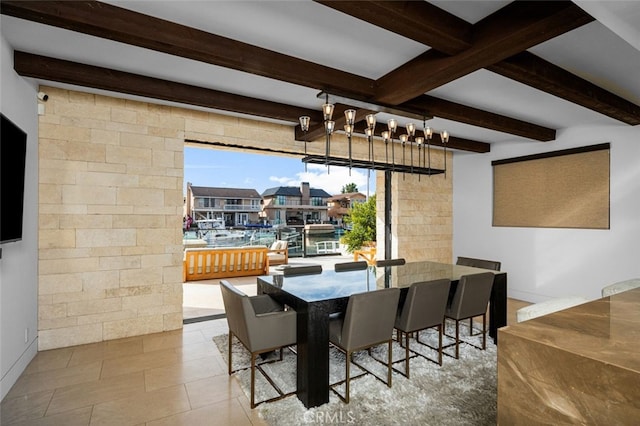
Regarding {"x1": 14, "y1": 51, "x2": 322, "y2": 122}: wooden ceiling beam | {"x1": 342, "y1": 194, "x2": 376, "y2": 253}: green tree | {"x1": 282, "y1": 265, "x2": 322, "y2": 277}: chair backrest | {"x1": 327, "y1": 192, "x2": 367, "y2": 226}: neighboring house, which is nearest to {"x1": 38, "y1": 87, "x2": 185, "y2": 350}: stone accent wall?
{"x1": 14, "y1": 51, "x2": 322, "y2": 122}: wooden ceiling beam

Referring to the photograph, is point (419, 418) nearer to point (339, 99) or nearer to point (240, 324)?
point (240, 324)

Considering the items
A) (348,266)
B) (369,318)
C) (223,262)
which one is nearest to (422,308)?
(369,318)

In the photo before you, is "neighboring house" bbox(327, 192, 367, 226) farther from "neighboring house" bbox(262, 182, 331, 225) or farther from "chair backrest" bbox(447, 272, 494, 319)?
"chair backrest" bbox(447, 272, 494, 319)

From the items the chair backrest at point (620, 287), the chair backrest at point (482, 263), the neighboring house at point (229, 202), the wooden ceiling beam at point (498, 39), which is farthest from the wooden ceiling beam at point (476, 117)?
the neighboring house at point (229, 202)

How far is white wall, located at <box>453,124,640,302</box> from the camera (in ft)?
14.1

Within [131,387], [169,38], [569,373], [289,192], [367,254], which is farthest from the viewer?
[289,192]

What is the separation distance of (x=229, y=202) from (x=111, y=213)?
917 cm

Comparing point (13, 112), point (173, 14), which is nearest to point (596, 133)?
point (173, 14)

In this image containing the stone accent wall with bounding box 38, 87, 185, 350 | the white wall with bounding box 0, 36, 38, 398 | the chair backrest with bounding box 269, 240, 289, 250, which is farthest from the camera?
the chair backrest with bounding box 269, 240, 289, 250

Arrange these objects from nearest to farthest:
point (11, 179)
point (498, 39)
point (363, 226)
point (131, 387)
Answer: point (498, 39), point (11, 179), point (131, 387), point (363, 226)

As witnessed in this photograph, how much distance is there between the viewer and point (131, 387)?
103 inches

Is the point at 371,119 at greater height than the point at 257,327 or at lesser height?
greater

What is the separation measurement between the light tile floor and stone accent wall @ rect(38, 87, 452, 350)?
328mm

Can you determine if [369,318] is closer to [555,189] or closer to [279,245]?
[555,189]
